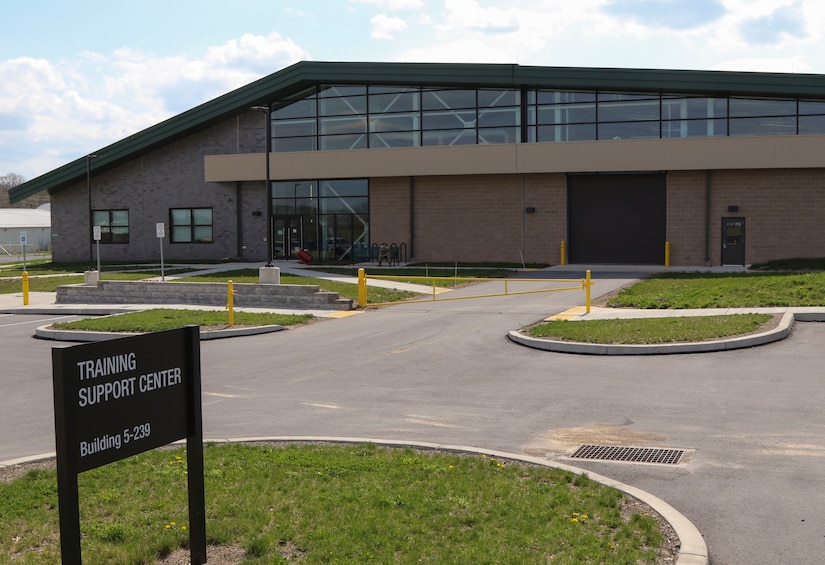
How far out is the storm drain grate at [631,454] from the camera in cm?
874

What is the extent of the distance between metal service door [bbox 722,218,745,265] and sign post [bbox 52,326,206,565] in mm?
34762

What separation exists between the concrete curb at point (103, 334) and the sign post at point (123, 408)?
1330cm

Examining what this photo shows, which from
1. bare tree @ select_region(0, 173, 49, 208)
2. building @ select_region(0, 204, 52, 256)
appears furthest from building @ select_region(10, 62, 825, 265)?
bare tree @ select_region(0, 173, 49, 208)

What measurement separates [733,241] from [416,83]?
614 inches

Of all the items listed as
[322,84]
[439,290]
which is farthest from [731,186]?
[322,84]

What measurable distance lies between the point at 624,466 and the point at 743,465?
1089mm

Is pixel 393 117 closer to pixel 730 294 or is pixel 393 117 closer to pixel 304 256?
pixel 304 256

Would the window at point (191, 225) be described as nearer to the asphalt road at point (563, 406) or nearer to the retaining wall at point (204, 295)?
the retaining wall at point (204, 295)

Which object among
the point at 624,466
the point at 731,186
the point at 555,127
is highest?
the point at 555,127

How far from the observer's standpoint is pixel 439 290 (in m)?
28.4

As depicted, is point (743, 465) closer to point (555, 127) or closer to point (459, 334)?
point (459, 334)

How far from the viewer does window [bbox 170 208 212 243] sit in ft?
153

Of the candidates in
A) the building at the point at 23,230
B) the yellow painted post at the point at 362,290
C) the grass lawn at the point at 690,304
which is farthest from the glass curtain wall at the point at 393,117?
the building at the point at 23,230

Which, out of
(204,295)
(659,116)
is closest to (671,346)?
(204,295)
